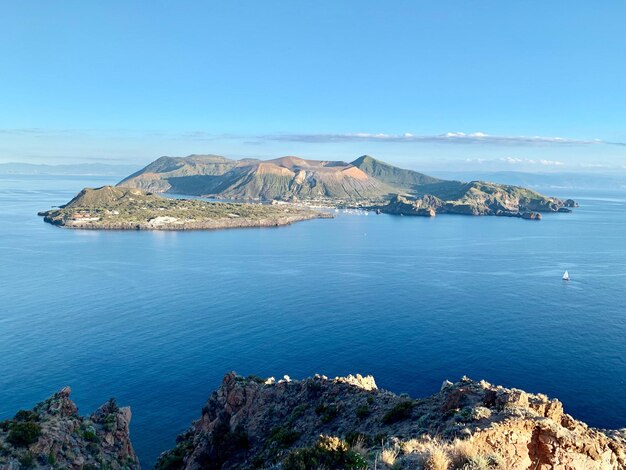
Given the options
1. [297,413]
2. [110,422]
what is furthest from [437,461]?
[110,422]

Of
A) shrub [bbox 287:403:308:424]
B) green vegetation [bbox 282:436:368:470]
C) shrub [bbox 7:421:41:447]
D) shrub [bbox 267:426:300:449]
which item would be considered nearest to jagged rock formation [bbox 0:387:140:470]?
shrub [bbox 7:421:41:447]

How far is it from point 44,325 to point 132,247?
90.0 meters

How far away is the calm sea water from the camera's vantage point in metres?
62.8

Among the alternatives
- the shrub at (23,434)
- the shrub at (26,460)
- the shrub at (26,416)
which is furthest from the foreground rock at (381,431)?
the shrub at (26,460)

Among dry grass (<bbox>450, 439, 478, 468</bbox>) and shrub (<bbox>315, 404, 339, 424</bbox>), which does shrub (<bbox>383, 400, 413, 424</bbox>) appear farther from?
dry grass (<bbox>450, 439, 478, 468</bbox>)

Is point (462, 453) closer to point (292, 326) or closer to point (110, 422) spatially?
point (110, 422)

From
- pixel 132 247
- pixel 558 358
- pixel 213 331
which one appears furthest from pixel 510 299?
pixel 132 247

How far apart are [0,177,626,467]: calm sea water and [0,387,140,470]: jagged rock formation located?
41.4ft

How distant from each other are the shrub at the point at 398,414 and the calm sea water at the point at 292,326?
3194cm

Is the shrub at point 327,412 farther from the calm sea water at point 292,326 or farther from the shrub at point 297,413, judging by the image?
the calm sea water at point 292,326

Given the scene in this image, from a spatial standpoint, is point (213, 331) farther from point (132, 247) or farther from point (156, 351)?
point (132, 247)

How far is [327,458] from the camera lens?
50.7ft

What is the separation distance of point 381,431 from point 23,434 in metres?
22.4

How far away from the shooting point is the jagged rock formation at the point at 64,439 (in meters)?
28.1
